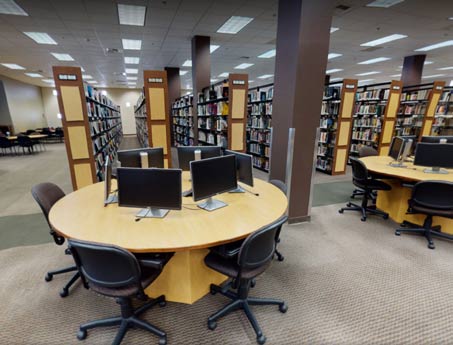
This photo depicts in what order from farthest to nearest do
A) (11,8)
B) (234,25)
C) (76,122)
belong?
(234,25)
(11,8)
(76,122)

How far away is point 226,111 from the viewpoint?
5.38m

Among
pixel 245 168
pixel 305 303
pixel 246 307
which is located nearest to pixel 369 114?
pixel 245 168

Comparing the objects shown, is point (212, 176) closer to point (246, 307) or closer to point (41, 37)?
point (246, 307)

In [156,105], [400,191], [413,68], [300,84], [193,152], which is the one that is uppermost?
[413,68]

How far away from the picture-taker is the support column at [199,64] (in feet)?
21.1

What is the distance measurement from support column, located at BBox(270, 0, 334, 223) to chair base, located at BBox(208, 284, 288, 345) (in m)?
1.66

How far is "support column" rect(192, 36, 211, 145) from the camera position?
253 inches

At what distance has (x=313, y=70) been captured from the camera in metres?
3.03

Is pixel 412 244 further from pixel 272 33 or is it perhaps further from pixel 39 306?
pixel 272 33

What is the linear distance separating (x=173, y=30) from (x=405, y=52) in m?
7.57

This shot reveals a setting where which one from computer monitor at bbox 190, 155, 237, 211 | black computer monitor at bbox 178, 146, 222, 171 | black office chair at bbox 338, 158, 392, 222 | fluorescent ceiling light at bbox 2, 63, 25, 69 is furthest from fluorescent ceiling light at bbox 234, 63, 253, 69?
computer monitor at bbox 190, 155, 237, 211

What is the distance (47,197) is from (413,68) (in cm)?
1093

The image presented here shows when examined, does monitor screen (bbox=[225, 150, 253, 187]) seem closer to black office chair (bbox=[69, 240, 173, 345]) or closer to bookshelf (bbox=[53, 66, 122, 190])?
black office chair (bbox=[69, 240, 173, 345])

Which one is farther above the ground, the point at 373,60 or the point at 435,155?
the point at 373,60
